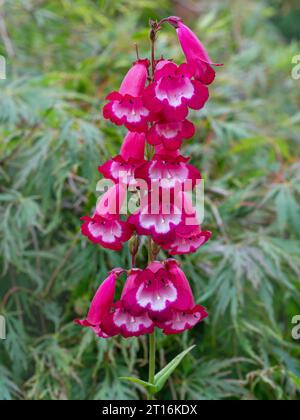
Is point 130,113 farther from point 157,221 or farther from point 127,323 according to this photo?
point 127,323

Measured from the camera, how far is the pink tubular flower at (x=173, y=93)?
1.18 metres

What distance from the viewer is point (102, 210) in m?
1.26

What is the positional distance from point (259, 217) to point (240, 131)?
1.05 feet

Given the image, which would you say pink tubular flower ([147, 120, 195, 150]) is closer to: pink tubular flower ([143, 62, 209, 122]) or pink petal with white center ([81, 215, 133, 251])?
pink tubular flower ([143, 62, 209, 122])

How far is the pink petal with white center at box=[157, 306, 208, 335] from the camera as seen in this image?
1.25 meters

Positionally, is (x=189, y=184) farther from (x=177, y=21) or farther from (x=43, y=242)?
(x=43, y=242)

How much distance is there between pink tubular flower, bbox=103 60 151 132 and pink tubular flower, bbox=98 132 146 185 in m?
0.06

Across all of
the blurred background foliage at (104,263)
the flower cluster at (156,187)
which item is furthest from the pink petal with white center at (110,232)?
the blurred background foliage at (104,263)

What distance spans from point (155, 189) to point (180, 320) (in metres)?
0.25

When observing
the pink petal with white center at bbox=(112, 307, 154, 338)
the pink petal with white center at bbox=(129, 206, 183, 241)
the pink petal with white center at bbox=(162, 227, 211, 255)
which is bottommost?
the pink petal with white center at bbox=(112, 307, 154, 338)

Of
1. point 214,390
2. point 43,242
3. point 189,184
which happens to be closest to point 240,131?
point 43,242

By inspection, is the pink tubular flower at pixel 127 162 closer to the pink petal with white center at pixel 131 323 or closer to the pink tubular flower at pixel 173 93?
the pink tubular flower at pixel 173 93
